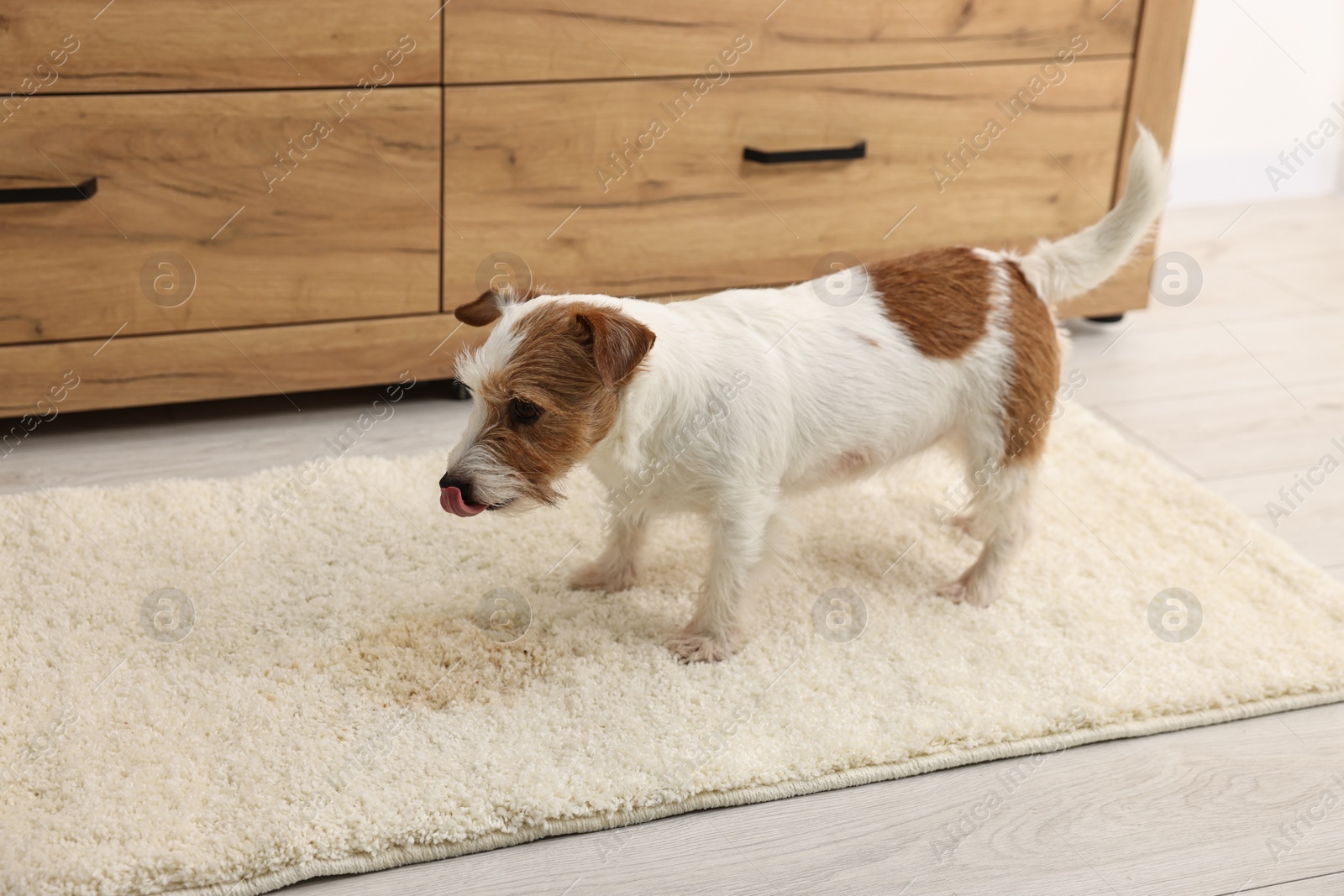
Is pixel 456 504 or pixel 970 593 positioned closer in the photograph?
pixel 456 504

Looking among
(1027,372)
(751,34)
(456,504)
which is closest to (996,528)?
(1027,372)

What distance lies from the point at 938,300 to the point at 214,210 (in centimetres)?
111

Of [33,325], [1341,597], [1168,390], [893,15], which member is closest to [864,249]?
[893,15]

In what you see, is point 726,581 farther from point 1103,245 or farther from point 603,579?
point 1103,245

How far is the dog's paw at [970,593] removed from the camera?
174 centimetres

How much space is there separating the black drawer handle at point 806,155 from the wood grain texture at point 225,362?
1.88 ft

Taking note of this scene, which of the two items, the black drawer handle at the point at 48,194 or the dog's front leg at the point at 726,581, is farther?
the black drawer handle at the point at 48,194

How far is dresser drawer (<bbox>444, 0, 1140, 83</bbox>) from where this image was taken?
1963mm

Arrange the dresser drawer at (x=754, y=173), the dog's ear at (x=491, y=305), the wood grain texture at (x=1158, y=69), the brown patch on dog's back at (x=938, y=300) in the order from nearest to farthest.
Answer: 1. the dog's ear at (x=491, y=305)
2. the brown patch on dog's back at (x=938, y=300)
3. the dresser drawer at (x=754, y=173)
4. the wood grain texture at (x=1158, y=69)

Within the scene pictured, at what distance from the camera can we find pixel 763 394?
1527 mm

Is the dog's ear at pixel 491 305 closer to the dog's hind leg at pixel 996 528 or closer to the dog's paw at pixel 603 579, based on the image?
the dog's paw at pixel 603 579

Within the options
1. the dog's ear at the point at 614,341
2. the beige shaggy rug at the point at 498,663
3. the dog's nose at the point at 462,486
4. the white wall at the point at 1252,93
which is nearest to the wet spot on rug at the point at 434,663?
the beige shaggy rug at the point at 498,663

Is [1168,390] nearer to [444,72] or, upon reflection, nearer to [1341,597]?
[1341,597]

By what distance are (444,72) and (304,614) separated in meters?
0.87
